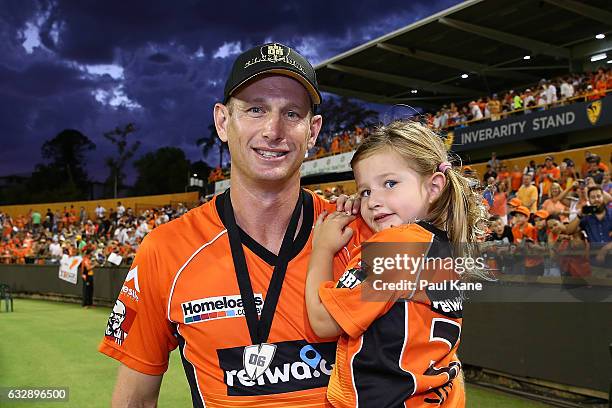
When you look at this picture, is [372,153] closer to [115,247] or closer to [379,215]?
[379,215]

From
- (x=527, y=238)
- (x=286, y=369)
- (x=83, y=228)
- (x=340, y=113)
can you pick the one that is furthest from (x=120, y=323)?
(x=340, y=113)

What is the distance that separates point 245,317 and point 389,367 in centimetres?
54

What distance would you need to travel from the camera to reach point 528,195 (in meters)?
11.8

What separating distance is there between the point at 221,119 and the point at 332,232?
2.29 ft

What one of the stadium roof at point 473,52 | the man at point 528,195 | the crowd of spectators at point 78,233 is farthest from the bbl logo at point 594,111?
the crowd of spectators at point 78,233

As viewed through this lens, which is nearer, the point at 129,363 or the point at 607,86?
the point at 129,363

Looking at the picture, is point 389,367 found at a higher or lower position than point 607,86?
lower

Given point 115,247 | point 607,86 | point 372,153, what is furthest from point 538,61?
point 372,153

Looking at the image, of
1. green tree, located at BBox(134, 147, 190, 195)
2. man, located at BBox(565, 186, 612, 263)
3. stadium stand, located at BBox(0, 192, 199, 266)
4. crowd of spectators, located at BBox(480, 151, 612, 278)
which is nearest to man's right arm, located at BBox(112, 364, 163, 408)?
crowd of spectators, located at BBox(480, 151, 612, 278)

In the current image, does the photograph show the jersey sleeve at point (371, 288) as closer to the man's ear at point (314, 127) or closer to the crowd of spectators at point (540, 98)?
the man's ear at point (314, 127)

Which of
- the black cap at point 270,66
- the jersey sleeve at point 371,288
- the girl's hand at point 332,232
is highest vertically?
the black cap at point 270,66

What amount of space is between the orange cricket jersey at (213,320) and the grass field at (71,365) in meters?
5.53

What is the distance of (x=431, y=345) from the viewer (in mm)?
2127

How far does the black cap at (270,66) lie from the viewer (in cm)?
229
